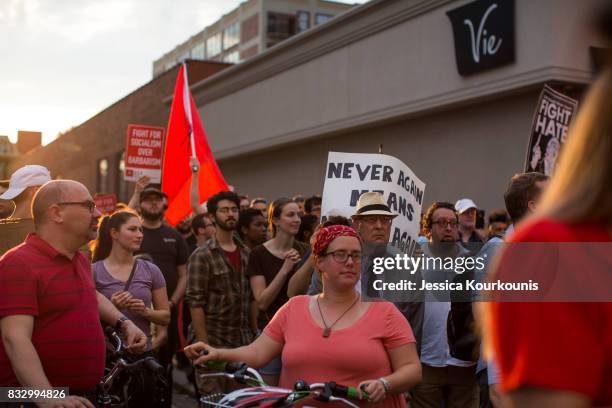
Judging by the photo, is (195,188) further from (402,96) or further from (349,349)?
(349,349)

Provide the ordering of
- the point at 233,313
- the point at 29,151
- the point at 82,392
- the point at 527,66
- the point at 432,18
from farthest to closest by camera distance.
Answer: the point at 29,151 → the point at 432,18 → the point at 527,66 → the point at 233,313 → the point at 82,392

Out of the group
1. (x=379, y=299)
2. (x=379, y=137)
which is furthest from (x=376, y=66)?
(x=379, y=299)

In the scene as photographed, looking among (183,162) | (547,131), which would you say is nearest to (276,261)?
(547,131)

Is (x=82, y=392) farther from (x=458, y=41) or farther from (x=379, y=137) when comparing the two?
(x=379, y=137)

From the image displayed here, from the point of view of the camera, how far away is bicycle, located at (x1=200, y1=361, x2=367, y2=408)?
3.54 metres

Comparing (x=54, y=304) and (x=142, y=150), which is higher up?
(x=142, y=150)

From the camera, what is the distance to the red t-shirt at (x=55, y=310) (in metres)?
4.07

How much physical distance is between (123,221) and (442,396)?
273 cm

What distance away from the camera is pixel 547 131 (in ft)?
26.3

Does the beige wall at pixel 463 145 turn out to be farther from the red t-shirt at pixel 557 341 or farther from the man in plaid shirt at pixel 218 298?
the red t-shirt at pixel 557 341

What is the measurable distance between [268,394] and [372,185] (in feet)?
13.5

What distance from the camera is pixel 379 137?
18031 millimetres

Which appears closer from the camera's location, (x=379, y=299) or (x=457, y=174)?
(x=379, y=299)

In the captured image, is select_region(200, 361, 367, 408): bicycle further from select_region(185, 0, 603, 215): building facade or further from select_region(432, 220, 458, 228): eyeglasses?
select_region(185, 0, 603, 215): building facade
